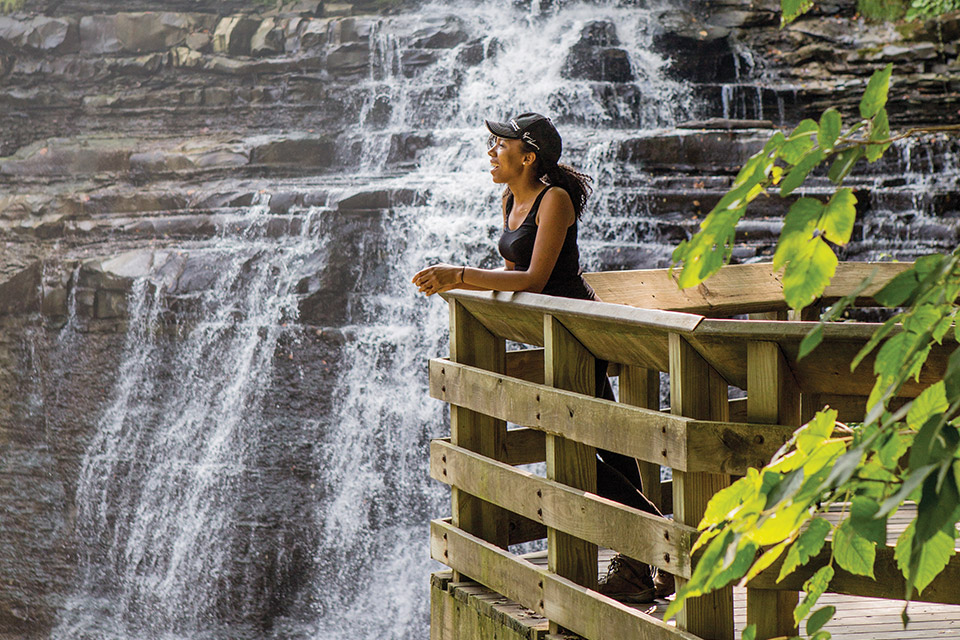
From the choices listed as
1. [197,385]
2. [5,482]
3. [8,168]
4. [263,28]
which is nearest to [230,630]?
[197,385]

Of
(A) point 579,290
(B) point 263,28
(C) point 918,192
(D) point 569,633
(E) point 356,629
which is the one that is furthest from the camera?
(B) point 263,28

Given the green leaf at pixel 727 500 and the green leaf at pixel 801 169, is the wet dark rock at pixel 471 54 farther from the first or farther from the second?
the green leaf at pixel 801 169

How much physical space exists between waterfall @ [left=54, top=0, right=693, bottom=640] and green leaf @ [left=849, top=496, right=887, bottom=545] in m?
9.49

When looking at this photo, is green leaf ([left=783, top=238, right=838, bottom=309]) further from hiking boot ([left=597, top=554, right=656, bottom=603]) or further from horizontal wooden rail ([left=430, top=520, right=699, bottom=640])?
hiking boot ([left=597, top=554, right=656, bottom=603])

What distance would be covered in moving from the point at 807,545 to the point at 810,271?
1.03 feet

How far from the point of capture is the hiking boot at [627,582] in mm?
3275

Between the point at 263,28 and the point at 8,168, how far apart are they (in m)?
4.38

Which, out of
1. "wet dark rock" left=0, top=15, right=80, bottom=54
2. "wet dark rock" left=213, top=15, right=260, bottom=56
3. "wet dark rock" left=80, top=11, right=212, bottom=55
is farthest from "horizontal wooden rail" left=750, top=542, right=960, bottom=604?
"wet dark rock" left=0, top=15, right=80, bottom=54

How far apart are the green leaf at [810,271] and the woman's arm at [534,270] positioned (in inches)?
87.1

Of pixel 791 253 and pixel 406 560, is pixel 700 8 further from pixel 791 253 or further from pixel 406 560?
pixel 791 253

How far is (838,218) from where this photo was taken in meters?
1.16

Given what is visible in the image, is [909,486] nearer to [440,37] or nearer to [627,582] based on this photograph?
[627,582]

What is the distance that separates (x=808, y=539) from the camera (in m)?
1.20

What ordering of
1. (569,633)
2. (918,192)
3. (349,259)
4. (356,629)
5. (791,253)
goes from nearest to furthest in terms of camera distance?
(791,253), (569,633), (356,629), (918,192), (349,259)
